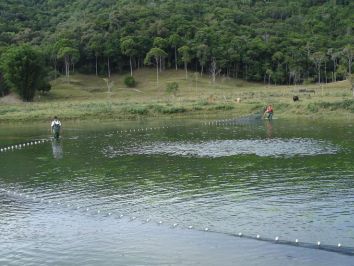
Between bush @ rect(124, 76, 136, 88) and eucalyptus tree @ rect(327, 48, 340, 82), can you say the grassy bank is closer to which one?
bush @ rect(124, 76, 136, 88)

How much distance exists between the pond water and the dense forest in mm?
88399

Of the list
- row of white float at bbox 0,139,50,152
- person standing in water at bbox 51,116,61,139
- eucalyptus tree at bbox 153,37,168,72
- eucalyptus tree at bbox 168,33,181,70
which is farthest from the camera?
eucalyptus tree at bbox 168,33,181,70

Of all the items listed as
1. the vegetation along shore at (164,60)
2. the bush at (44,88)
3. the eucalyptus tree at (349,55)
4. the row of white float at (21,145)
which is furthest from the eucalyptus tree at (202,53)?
the row of white float at (21,145)

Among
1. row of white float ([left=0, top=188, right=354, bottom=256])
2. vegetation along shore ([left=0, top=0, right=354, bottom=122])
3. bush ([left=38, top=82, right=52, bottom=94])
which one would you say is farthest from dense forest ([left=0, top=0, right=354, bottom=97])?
row of white float ([left=0, top=188, right=354, bottom=256])

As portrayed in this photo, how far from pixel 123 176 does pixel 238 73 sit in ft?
375


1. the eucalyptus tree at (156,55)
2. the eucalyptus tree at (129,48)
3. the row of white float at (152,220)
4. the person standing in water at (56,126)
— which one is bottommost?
the row of white float at (152,220)

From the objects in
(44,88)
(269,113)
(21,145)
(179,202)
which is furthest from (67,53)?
(179,202)

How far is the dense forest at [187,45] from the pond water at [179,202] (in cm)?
8840

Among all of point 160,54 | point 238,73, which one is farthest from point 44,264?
point 238,73

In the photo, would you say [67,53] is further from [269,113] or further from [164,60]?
[269,113]

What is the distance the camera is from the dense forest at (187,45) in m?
134

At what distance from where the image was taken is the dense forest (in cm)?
13375

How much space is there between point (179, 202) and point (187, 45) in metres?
120

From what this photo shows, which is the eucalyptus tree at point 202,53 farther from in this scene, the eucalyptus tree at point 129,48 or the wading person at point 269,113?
the wading person at point 269,113
